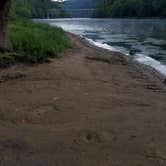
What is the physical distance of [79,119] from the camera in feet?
29.0

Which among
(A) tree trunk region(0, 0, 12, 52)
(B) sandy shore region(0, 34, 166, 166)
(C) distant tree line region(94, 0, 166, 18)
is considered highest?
(A) tree trunk region(0, 0, 12, 52)

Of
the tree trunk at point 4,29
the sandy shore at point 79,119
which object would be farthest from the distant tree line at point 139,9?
the sandy shore at point 79,119

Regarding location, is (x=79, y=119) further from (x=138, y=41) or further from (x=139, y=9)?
(x=139, y=9)

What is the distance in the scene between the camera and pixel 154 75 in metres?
17.0

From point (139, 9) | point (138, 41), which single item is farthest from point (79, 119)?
point (139, 9)

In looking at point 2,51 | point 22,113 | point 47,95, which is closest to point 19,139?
point 22,113

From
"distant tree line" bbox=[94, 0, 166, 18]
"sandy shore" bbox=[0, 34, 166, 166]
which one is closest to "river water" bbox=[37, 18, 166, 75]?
"sandy shore" bbox=[0, 34, 166, 166]

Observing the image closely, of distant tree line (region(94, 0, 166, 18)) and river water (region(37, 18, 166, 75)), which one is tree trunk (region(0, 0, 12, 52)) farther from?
distant tree line (region(94, 0, 166, 18))

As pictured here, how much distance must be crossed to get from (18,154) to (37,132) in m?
1.17

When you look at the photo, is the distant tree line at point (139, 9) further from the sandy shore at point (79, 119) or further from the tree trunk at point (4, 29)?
the sandy shore at point (79, 119)

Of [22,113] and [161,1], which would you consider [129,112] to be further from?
[161,1]

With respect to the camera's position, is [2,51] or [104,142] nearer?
[104,142]

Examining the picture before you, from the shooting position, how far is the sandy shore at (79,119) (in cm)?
682

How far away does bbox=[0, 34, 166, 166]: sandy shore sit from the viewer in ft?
22.4
